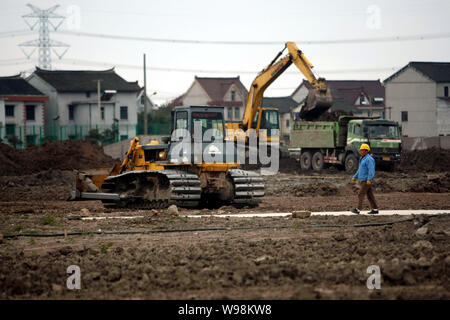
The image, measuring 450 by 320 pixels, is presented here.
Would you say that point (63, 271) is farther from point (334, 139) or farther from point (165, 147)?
point (334, 139)

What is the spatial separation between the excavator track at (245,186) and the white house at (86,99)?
51413mm

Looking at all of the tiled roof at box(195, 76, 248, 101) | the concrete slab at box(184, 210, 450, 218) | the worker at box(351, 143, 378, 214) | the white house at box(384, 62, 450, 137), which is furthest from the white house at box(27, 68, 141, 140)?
the worker at box(351, 143, 378, 214)

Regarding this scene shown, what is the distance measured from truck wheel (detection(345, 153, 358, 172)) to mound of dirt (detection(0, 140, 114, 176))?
540 inches

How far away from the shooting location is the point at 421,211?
18000 mm

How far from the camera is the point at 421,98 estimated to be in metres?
81.4

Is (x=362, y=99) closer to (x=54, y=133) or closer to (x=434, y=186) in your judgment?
(x=54, y=133)

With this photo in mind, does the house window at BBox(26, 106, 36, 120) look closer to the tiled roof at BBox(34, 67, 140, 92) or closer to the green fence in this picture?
the green fence

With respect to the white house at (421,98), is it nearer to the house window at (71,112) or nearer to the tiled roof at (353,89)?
the tiled roof at (353,89)

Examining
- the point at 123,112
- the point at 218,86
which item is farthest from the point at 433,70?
the point at 123,112

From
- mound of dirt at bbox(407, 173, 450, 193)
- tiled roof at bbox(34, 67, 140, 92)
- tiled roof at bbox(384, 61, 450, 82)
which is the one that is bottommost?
mound of dirt at bbox(407, 173, 450, 193)

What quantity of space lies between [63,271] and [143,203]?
1026 centimetres

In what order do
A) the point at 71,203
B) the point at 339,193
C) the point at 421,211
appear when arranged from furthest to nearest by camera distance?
the point at 339,193, the point at 71,203, the point at 421,211

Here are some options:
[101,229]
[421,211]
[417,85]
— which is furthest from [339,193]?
[417,85]

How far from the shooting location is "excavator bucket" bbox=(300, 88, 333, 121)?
3578 centimetres
